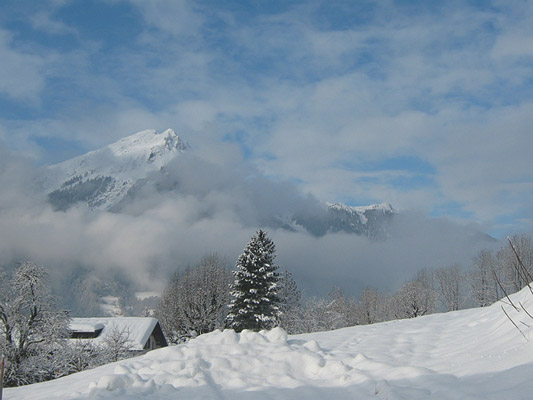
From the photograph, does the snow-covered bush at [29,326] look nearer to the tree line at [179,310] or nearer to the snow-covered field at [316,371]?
the tree line at [179,310]

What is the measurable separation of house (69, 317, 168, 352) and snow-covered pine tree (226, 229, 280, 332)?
41.0 ft

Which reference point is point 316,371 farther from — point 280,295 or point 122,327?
point 280,295

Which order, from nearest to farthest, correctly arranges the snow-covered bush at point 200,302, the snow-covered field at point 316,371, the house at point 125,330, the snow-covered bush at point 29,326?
the snow-covered field at point 316,371 → the snow-covered bush at point 29,326 → the house at point 125,330 → the snow-covered bush at point 200,302

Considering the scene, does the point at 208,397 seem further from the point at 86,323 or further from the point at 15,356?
the point at 86,323

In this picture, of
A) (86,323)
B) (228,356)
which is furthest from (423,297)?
(228,356)

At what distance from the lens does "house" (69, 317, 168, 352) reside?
135 ft

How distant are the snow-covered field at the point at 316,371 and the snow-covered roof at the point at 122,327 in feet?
110

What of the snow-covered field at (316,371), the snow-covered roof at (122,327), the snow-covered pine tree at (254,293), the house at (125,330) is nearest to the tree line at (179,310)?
the snow-covered pine tree at (254,293)

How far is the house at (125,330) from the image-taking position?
41.1 m

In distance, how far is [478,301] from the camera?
64.7 m

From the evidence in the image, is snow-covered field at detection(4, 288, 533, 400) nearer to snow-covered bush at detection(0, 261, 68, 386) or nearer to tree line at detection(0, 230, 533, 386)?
tree line at detection(0, 230, 533, 386)

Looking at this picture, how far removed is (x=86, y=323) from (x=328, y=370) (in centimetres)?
4157

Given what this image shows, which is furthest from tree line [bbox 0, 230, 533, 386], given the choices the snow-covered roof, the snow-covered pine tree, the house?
the snow-covered roof

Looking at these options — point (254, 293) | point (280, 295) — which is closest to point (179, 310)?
point (280, 295)
